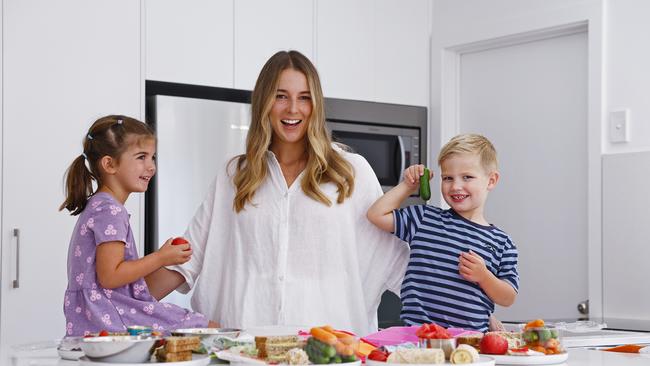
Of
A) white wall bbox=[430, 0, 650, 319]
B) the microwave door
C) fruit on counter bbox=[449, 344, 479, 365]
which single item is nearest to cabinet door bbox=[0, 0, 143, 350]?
the microwave door

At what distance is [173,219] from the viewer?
345 centimetres

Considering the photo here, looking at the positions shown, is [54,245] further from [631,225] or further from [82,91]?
[631,225]

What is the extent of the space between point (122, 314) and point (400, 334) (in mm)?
746

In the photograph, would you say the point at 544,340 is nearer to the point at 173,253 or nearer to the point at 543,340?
the point at 543,340

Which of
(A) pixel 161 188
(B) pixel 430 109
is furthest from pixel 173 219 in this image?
(B) pixel 430 109

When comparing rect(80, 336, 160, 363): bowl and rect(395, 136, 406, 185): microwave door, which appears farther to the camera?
rect(395, 136, 406, 185): microwave door

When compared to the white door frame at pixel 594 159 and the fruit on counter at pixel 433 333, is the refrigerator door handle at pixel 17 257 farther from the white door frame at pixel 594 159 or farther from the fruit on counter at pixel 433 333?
the white door frame at pixel 594 159

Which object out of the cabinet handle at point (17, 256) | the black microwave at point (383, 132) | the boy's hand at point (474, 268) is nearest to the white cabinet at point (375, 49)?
the black microwave at point (383, 132)

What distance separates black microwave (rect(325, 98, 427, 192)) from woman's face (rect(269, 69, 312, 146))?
5.63ft

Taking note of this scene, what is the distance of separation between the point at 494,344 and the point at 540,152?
2.64 metres

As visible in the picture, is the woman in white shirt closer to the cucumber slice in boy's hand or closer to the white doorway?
the cucumber slice in boy's hand

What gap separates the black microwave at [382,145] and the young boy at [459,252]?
1.84m

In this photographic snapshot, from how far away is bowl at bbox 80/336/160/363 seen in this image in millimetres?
1412

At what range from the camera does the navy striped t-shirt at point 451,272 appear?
83.9 inches
